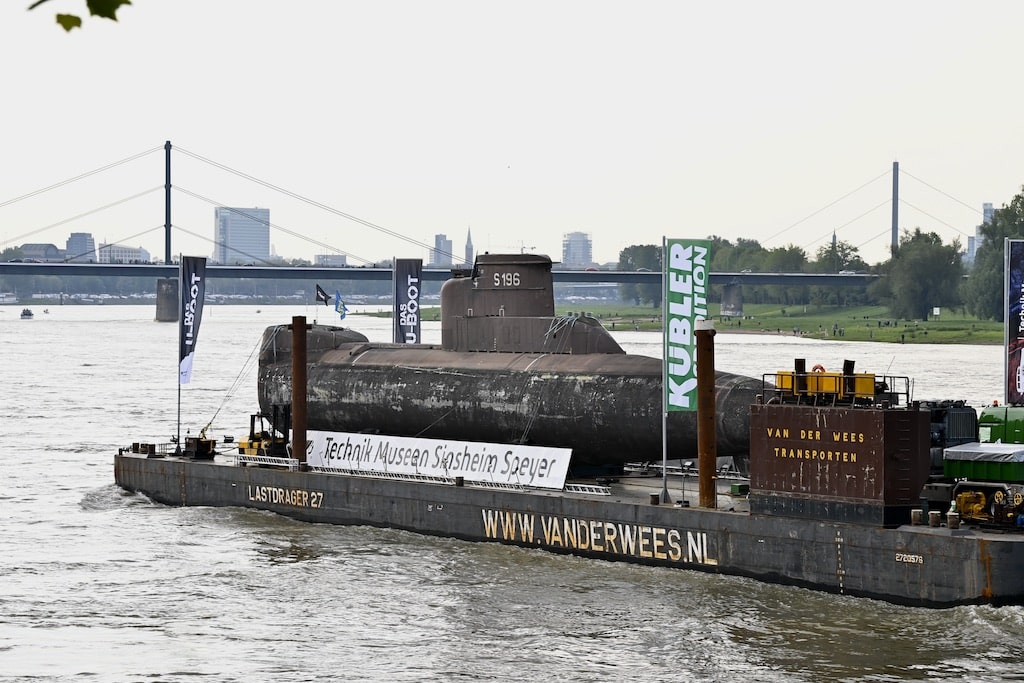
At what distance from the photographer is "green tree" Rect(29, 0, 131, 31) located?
8.41 metres

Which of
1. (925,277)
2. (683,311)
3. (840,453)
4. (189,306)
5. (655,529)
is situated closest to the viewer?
(840,453)

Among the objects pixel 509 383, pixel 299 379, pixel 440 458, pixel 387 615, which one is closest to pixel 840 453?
pixel 387 615

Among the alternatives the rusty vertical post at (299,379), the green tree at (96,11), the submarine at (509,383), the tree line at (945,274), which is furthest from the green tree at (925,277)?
the green tree at (96,11)

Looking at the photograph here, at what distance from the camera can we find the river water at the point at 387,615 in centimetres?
2691

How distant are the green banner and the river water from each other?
409 centimetres

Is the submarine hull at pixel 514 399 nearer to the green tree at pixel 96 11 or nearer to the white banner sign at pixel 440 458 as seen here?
the white banner sign at pixel 440 458

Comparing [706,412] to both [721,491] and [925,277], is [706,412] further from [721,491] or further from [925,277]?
[925,277]

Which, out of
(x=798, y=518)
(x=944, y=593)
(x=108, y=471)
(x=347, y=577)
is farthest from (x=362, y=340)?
(x=944, y=593)

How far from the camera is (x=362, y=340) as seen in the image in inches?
1959

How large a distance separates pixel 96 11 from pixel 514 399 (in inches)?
1265

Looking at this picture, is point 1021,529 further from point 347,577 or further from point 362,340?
point 362,340

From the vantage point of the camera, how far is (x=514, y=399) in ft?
132

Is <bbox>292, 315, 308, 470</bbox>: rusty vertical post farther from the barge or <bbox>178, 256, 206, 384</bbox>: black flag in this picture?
<bbox>178, 256, 206, 384</bbox>: black flag

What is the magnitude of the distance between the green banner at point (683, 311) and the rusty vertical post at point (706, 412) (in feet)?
2.73
